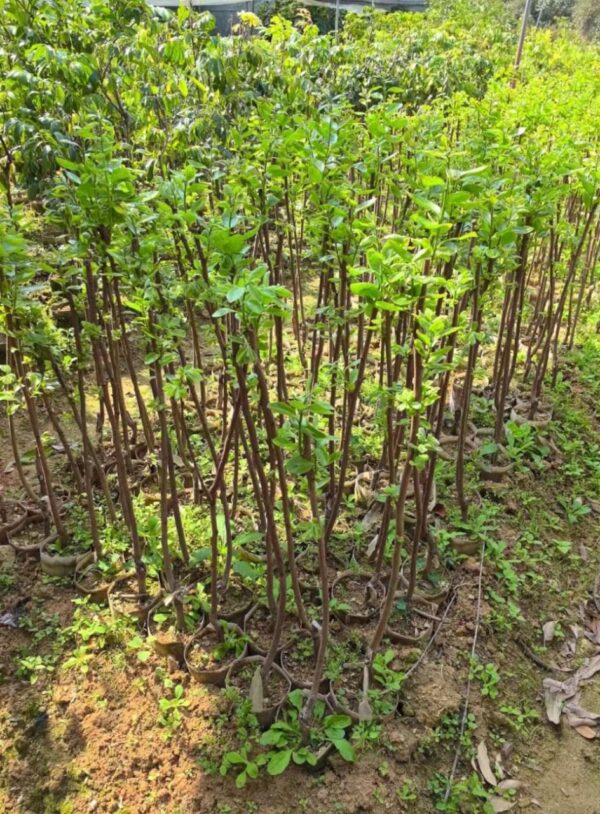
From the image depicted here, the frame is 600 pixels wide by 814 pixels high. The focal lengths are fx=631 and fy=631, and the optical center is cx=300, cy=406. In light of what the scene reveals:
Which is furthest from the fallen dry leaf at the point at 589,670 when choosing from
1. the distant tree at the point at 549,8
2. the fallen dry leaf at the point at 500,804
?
the distant tree at the point at 549,8

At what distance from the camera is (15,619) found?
2643 millimetres

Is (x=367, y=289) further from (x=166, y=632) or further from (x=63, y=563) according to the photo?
(x=63, y=563)

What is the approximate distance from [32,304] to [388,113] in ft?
5.15

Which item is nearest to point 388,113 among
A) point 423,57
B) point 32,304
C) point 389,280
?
point 389,280

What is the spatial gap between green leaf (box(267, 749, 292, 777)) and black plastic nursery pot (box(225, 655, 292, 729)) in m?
0.14

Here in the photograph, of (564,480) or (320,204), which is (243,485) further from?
(564,480)

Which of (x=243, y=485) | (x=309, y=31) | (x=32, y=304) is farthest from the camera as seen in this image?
(x=309, y=31)

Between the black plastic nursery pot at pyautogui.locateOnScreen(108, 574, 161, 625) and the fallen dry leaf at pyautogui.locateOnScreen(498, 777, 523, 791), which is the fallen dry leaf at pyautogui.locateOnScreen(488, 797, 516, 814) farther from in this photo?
the black plastic nursery pot at pyautogui.locateOnScreen(108, 574, 161, 625)

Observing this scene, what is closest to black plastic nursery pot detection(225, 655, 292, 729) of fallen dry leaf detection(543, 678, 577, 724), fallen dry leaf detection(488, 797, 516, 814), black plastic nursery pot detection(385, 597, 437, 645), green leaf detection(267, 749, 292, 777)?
green leaf detection(267, 749, 292, 777)

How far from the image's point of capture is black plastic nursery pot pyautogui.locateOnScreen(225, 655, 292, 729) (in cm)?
225

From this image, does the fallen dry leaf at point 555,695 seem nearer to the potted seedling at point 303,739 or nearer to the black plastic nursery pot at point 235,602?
the potted seedling at point 303,739

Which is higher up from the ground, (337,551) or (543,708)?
(337,551)

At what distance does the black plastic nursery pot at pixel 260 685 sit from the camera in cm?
225

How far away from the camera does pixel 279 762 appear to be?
2.10 meters
